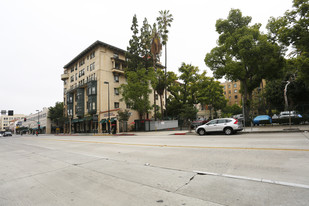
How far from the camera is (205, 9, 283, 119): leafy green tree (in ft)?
67.2

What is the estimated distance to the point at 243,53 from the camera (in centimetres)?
2052

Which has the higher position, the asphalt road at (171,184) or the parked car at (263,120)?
the parked car at (263,120)

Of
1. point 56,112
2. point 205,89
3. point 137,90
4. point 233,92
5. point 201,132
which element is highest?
point 233,92

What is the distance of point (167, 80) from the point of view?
1368 inches

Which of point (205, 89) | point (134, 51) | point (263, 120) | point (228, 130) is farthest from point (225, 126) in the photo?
point (134, 51)

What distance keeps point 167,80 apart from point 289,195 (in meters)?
32.4

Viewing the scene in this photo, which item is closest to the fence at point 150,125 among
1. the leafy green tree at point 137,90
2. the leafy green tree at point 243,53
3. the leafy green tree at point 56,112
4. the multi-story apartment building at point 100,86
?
the leafy green tree at point 137,90

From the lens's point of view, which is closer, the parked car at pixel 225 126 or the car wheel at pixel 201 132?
the parked car at pixel 225 126

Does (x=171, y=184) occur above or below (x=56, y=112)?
below

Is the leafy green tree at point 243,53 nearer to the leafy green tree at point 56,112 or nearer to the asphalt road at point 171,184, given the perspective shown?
the asphalt road at point 171,184

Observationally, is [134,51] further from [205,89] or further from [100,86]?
[205,89]

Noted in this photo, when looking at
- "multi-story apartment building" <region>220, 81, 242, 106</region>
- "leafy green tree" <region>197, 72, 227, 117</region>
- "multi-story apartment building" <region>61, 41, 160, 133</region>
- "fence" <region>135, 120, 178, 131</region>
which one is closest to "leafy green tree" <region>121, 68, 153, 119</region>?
"fence" <region>135, 120, 178, 131</region>

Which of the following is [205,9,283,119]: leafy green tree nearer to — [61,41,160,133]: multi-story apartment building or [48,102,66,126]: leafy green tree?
[61,41,160,133]: multi-story apartment building

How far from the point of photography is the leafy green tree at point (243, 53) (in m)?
20.5
